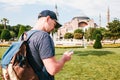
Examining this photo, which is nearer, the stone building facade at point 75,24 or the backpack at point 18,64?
A: the backpack at point 18,64

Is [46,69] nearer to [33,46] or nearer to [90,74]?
[33,46]

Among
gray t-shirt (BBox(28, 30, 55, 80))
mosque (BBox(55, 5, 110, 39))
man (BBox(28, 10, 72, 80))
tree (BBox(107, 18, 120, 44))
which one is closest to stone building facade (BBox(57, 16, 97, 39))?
mosque (BBox(55, 5, 110, 39))

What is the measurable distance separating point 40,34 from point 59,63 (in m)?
0.38

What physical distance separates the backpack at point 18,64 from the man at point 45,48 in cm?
11

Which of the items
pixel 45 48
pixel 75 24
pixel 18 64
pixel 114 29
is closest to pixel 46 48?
pixel 45 48

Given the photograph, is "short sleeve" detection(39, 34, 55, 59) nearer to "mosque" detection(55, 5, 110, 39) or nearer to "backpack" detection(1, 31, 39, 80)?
"backpack" detection(1, 31, 39, 80)

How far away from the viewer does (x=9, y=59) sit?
3346mm

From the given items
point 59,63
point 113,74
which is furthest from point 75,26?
point 59,63

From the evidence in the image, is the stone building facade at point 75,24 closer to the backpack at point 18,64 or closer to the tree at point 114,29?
the tree at point 114,29

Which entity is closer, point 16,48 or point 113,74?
point 16,48

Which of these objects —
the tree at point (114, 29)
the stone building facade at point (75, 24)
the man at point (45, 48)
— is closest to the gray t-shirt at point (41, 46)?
the man at point (45, 48)

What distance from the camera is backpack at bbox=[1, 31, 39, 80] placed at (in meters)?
3.32

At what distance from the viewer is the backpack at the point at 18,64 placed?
332 centimetres

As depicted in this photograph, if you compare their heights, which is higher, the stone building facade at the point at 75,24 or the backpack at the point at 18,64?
the stone building facade at the point at 75,24
